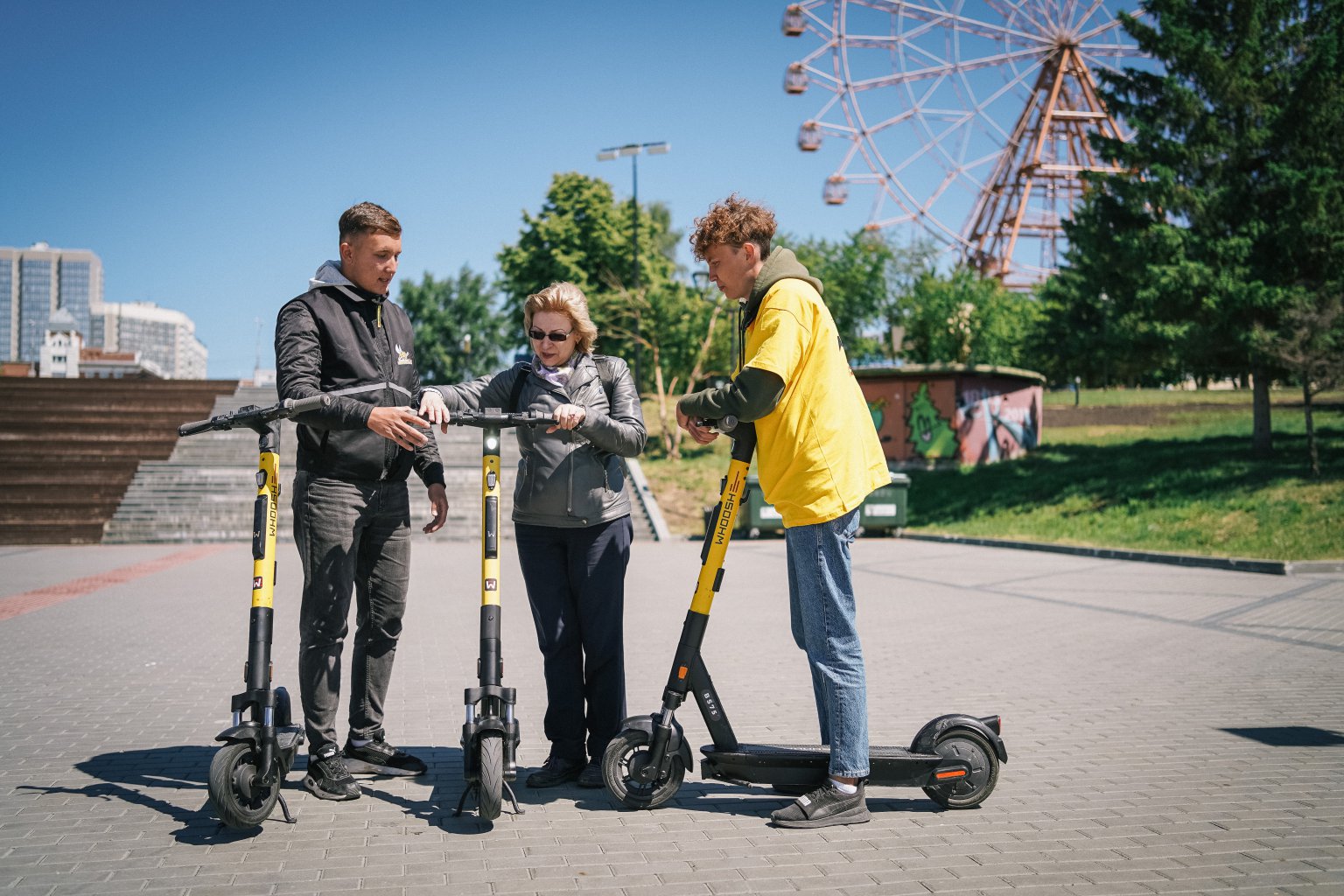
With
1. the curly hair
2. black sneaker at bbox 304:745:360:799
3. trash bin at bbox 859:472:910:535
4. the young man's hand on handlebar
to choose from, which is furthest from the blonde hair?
trash bin at bbox 859:472:910:535

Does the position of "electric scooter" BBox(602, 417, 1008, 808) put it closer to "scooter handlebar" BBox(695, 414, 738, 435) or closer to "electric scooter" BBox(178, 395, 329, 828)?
"scooter handlebar" BBox(695, 414, 738, 435)

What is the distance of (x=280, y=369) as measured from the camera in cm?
404

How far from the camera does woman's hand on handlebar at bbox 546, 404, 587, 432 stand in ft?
12.6

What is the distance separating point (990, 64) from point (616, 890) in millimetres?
43964

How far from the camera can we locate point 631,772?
398 centimetres

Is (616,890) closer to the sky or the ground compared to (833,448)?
closer to the ground

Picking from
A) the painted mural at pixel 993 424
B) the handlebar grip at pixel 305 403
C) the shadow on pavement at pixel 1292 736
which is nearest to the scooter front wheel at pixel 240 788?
the handlebar grip at pixel 305 403

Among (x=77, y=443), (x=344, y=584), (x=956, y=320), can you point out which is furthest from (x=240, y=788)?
(x=956, y=320)

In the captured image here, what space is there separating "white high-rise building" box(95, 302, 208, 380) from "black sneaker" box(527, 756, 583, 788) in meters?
194

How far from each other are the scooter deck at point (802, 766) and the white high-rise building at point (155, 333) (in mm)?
194805

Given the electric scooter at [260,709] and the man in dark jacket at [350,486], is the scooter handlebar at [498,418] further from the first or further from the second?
the electric scooter at [260,709]

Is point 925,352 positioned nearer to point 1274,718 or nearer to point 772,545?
point 772,545

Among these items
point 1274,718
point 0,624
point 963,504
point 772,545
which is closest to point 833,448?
point 1274,718

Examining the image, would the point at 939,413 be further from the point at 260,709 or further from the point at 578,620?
the point at 260,709
